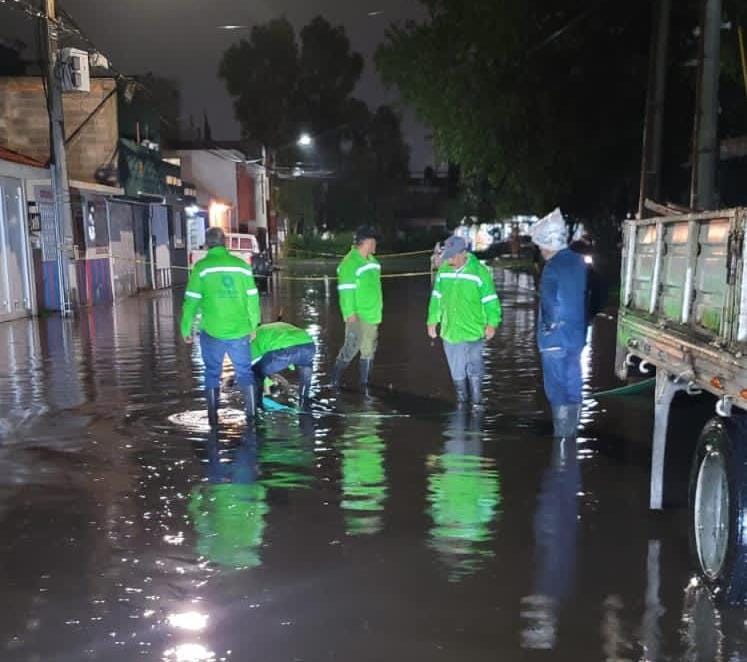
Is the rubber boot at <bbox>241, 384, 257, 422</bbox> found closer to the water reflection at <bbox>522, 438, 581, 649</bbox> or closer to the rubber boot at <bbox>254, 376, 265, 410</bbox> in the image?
the rubber boot at <bbox>254, 376, 265, 410</bbox>

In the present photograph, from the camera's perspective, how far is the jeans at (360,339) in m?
9.56

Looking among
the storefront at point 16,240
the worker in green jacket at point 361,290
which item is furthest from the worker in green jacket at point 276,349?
the storefront at point 16,240

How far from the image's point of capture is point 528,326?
16.2 meters

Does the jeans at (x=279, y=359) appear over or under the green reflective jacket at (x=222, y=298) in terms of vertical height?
under

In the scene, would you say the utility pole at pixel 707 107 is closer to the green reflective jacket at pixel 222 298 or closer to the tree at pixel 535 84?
the green reflective jacket at pixel 222 298

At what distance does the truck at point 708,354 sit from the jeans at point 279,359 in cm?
364

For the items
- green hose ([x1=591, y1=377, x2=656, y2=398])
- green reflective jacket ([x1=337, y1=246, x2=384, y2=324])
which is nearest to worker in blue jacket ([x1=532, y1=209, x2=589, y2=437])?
green hose ([x1=591, y1=377, x2=656, y2=398])

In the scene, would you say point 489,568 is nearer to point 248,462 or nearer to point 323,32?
point 248,462

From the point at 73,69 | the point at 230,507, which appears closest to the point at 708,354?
the point at 230,507

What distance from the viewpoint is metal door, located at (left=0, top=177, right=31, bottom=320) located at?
17.7 meters

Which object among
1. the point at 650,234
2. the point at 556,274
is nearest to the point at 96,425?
the point at 556,274

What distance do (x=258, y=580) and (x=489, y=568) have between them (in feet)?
4.16

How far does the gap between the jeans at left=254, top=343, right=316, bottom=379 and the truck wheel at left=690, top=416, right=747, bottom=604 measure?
4633mm

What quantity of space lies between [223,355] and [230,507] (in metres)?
2.33
